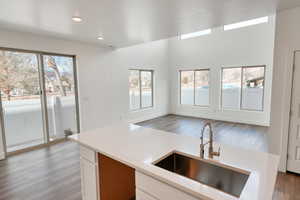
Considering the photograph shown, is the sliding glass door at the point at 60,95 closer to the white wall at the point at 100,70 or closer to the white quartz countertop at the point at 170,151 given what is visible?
the white wall at the point at 100,70

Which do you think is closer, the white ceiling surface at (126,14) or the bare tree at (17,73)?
the white ceiling surface at (126,14)

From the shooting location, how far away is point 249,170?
1.22 m

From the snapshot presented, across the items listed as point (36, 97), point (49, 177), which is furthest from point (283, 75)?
point (36, 97)

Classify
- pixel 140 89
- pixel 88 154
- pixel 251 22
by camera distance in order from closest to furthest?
pixel 88 154 → pixel 251 22 → pixel 140 89

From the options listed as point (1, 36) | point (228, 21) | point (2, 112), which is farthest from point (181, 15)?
point (2, 112)

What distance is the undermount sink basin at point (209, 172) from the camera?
1.24 metres

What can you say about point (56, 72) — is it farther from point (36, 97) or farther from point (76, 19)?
point (76, 19)

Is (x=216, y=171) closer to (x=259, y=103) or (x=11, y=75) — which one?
(x=11, y=75)

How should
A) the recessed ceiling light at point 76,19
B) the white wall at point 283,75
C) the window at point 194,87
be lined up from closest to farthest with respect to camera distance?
1. the white wall at point 283,75
2. the recessed ceiling light at point 76,19
3. the window at point 194,87

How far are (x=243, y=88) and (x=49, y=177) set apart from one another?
5.91 m

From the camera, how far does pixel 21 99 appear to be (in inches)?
141

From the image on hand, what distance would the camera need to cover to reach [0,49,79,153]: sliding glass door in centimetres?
344

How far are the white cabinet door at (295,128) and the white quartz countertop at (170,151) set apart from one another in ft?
5.72

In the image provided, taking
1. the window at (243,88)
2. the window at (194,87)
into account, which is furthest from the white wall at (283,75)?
the window at (194,87)
